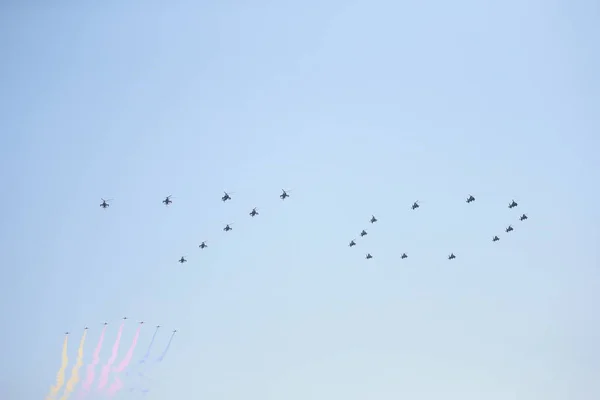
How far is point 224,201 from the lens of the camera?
199875 millimetres

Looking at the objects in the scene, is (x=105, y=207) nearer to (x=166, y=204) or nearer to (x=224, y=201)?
(x=166, y=204)

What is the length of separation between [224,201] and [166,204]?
61.0 ft

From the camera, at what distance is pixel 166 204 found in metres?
196

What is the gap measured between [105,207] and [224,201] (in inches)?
1466

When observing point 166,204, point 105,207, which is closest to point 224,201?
point 166,204

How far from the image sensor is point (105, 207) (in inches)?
7505

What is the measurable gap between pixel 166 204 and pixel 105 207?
18688 mm
